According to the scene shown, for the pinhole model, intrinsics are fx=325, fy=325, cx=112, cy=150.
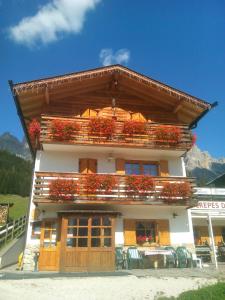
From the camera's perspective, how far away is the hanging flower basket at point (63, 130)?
16688 millimetres

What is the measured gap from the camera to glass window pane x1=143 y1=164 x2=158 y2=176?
18.1 metres

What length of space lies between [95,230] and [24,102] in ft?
27.3

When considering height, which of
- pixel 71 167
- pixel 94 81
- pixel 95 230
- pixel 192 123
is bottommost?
pixel 95 230

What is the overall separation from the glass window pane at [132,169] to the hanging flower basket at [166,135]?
182 centimetres

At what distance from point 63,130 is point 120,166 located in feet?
11.9

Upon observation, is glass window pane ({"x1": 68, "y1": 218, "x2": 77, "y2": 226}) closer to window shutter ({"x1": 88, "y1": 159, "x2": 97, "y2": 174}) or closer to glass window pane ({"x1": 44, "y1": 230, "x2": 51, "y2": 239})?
glass window pane ({"x1": 44, "y1": 230, "x2": 51, "y2": 239})

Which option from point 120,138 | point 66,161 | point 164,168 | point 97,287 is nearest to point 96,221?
point 66,161

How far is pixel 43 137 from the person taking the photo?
54.5 ft

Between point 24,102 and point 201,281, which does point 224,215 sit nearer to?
point 201,281

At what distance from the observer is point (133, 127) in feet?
58.4

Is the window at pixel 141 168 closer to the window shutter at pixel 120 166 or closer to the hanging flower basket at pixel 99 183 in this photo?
the window shutter at pixel 120 166

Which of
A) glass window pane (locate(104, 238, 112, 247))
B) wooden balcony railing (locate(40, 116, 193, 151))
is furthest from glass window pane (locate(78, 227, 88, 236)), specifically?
wooden balcony railing (locate(40, 116, 193, 151))

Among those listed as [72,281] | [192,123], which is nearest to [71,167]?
[72,281]

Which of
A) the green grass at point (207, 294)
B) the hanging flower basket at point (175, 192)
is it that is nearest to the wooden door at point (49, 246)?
the hanging flower basket at point (175, 192)
